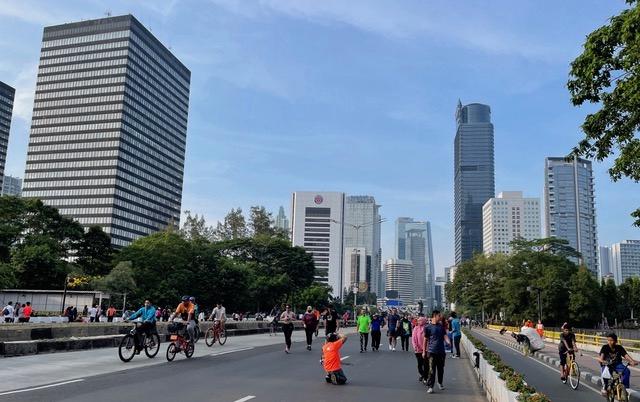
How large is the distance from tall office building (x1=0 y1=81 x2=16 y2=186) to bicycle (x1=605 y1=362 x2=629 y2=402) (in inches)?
7854

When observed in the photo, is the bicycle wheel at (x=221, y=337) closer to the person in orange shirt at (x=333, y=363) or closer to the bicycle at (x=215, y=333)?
the bicycle at (x=215, y=333)

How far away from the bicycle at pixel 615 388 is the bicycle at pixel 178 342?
1140 cm

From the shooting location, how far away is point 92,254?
78312 millimetres

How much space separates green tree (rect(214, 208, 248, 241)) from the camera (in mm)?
109956

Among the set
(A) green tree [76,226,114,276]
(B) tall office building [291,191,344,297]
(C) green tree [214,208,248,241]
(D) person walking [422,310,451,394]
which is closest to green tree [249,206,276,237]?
(C) green tree [214,208,248,241]

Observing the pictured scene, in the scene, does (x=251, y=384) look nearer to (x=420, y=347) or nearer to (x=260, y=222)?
(x=420, y=347)

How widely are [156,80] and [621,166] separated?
16298cm

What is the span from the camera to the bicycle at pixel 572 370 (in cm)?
1477

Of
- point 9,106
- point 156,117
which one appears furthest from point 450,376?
point 9,106

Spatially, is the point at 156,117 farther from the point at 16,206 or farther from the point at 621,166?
the point at 621,166

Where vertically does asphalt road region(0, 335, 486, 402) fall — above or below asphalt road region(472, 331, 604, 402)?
above

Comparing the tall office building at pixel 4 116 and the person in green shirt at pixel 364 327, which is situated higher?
the tall office building at pixel 4 116

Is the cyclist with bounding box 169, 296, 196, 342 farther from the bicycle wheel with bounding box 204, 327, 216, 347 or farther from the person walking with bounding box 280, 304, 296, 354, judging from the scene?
the bicycle wheel with bounding box 204, 327, 216, 347

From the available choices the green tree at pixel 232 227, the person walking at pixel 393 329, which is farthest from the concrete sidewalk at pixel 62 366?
the green tree at pixel 232 227
